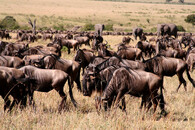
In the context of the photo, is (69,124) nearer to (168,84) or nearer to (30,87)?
(30,87)

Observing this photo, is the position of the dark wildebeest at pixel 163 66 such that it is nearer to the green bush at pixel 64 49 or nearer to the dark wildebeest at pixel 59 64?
the dark wildebeest at pixel 59 64

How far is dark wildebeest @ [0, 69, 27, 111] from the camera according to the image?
5.29 m

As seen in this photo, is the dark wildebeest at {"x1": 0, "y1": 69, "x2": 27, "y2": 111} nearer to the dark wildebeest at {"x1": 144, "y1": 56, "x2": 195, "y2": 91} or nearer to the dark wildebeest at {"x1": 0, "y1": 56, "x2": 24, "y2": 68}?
the dark wildebeest at {"x1": 0, "y1": 56, "x2": 24, "y2": 68}

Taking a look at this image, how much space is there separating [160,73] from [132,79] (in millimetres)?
2692

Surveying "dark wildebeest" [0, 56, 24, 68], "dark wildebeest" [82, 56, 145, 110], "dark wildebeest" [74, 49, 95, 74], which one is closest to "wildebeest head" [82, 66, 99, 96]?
"dark wildebeest" [82, 56, 145, 110]

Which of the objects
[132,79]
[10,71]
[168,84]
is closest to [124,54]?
[168,84]

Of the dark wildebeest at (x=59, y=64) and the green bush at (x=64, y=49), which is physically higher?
the dark wildebeest at (x=59, y=64)

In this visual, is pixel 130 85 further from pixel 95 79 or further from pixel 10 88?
pixel 10 88

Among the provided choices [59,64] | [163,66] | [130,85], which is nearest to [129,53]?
[163,66]

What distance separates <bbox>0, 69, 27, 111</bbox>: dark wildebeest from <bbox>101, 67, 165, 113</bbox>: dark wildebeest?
1832 millimetres

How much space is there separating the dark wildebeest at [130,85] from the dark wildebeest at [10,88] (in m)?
1.83

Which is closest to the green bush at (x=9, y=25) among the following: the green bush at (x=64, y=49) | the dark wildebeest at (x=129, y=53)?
the green bush at (x=64, y=49)

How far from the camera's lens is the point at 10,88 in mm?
5375

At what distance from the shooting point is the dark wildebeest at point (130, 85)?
5.43 meters
